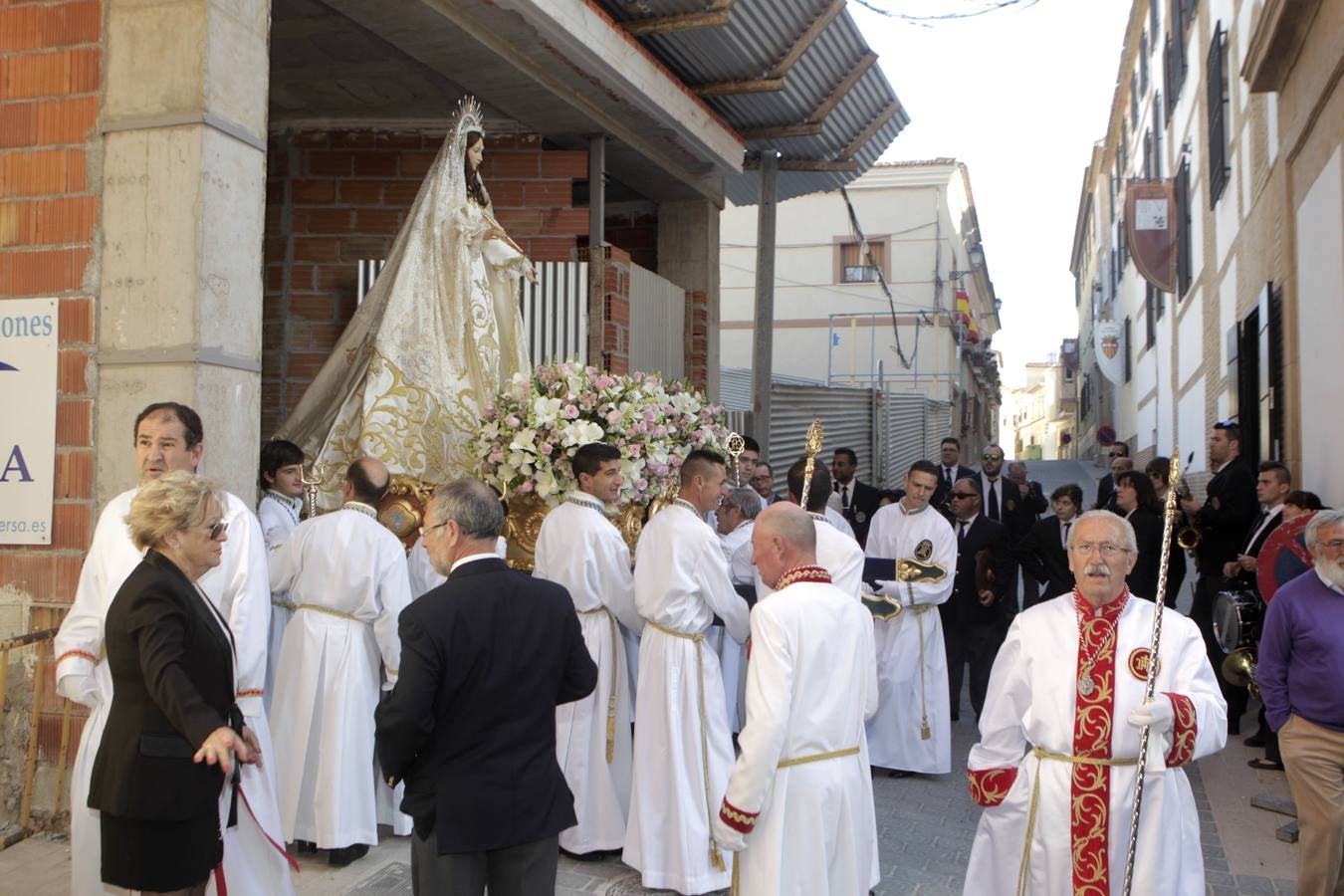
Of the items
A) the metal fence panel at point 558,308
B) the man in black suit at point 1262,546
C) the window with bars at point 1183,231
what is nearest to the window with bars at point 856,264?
the window with bars at point 1183,231

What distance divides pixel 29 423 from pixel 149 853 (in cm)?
301

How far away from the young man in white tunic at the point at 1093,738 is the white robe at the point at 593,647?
2.31m

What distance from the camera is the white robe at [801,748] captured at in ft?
Result: 12.6

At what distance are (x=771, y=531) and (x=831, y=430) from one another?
42.7 feet

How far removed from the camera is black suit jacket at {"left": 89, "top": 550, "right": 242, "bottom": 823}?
→ 3.44m

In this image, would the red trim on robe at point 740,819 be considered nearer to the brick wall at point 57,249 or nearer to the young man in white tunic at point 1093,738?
the young man in white tunic at point 1093,738

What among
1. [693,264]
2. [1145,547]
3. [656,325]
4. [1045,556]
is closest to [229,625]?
[1045,556]

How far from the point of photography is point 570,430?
646cm

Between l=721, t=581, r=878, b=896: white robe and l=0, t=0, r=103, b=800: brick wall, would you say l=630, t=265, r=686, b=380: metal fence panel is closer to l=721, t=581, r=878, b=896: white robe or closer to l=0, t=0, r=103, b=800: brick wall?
l=0, t=0, r=103, b=800: brick wall

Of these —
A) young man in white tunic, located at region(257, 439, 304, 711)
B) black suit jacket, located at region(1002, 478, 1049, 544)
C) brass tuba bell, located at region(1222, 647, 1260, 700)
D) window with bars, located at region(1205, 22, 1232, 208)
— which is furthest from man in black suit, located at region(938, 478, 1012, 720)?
window with bars, located at region(1205, 22, 1232, 208)

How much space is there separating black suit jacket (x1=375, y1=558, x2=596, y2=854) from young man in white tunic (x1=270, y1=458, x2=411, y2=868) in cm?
229

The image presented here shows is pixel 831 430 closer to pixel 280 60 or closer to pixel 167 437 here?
pixel 280 60

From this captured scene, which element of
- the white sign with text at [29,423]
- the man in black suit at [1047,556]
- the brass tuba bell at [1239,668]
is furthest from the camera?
the man in black suit at [1047,556]

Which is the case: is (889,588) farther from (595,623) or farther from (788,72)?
(788,72)
